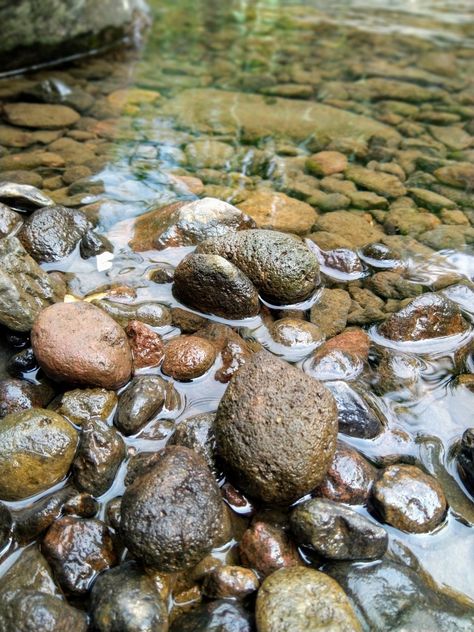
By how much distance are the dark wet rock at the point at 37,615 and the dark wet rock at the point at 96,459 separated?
0.46m

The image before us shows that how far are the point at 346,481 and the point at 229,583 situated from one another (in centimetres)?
60

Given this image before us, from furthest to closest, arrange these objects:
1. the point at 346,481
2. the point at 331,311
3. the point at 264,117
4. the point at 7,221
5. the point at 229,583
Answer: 1. the point at 264,117
2. the point at 7,221
3. the point at 331,311
4. the point at 346,481
5. the point at 229,583

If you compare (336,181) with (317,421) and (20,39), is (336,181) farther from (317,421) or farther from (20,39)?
(20,39)

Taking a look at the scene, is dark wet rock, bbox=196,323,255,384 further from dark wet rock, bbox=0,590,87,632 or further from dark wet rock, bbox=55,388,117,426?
dark wet rock, bbox=0,590,87,632

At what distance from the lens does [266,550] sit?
1.95 m

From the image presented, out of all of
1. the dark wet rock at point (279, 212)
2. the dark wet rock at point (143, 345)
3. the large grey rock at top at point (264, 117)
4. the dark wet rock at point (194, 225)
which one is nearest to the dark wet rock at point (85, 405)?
the dark wet rock at point (143, 345)

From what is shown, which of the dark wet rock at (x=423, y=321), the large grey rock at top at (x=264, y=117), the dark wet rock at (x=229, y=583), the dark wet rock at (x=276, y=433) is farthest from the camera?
the large grey rock at top at (x=264, y=117)

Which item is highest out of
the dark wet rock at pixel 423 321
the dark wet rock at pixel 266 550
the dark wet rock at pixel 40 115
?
the dark wet rock at pixel 40 115

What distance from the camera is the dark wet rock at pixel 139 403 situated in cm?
235

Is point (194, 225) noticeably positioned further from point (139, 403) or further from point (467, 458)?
point (467, 458)

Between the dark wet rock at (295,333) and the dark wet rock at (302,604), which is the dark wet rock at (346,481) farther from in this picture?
the dark wet rock at (295,333)

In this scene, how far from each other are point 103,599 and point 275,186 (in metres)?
3.23

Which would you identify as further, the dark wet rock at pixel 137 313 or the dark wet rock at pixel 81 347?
the dark wet rock at pixel 137 313

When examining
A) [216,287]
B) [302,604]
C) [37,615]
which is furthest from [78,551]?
[216,287]
